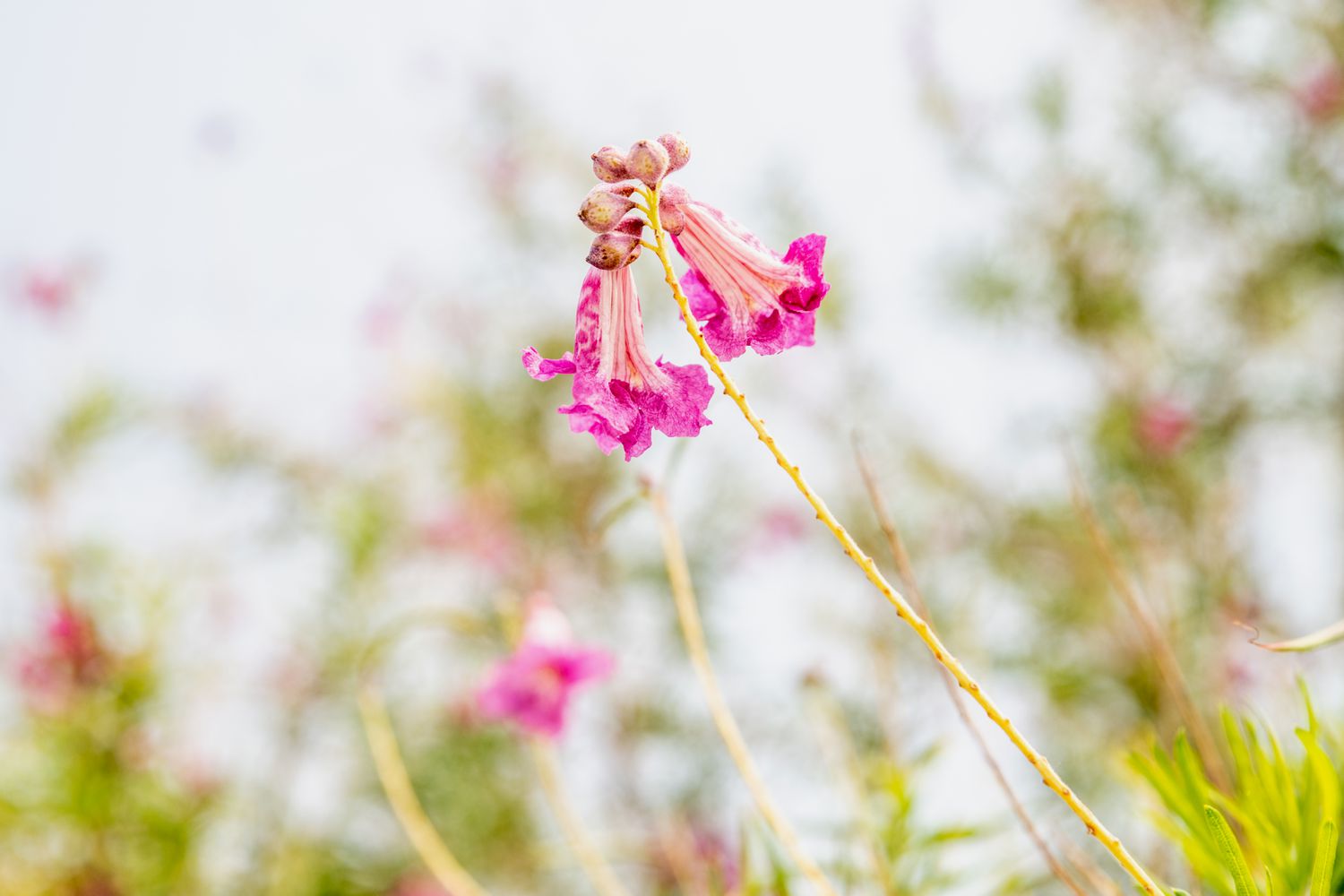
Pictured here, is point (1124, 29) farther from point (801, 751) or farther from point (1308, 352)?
point (801, 751)

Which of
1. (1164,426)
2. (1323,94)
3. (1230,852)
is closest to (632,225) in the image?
(1230,852)

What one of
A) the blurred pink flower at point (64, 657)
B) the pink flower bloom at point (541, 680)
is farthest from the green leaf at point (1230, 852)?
the blurred pink flower at point (64, 657)

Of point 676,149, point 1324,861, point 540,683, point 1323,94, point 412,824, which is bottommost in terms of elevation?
point 1324,861

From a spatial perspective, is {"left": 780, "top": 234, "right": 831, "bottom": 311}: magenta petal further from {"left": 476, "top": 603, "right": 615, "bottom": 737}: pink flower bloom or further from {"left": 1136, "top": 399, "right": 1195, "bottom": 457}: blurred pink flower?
{"left": 1136, "top": 399, "right": 1195, "bottom": 457}: blurred pink flower

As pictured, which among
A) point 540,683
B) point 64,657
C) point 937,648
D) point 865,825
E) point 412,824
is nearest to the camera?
point 937,648

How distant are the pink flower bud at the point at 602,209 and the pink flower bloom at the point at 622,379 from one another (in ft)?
0.17

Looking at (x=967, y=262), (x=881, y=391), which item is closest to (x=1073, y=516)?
(x=881, y=391)

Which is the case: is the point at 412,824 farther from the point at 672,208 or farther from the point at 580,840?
the point at 672,208

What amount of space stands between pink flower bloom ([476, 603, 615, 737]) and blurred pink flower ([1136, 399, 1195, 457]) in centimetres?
224

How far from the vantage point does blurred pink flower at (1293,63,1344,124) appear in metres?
2.94

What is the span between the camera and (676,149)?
541 mm

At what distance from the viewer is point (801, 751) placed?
3135 mm

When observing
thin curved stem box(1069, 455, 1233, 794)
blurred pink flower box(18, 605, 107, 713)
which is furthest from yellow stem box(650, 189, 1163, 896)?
blurred pink flower box(18, 605, 107, 713)

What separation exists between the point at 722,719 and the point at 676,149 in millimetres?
402
